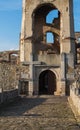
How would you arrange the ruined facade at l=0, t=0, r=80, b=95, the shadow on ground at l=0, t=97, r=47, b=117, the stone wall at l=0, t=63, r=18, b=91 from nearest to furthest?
the shadow on ground at l=0, t=97, r=47, b=117, the ruined facade at l=0, t=0, r=80, b=95, the stone wall at l=0, t=63, r=18, b=91

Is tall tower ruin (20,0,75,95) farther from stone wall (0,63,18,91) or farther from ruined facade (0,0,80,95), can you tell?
stone wall (0,63,18,91)

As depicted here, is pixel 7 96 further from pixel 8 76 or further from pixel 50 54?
pixel 50 54

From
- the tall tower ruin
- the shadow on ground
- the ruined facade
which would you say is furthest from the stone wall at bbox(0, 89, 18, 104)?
the tall tower ruin

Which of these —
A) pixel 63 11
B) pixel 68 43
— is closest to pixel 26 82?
pixel 68 43

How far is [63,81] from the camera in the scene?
27766 mm

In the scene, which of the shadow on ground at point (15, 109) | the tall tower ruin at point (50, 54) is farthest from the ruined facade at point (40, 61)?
the shadow on ground at point (15, 109)

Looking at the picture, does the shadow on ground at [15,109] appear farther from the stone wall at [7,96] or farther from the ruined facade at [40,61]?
the ruined facade at [40,61]

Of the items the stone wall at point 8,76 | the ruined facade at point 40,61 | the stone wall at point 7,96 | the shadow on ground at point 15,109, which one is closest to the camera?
the shadow on ground at point 15,109

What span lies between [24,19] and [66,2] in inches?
160

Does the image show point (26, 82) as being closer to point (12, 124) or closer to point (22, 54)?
point (22, 54)

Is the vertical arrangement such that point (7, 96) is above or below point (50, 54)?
below

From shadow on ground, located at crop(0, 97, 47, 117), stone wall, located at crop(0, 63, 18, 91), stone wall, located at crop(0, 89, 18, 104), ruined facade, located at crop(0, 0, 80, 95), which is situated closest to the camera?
shadow on ground, located at crop(0, 97, 47, 117)

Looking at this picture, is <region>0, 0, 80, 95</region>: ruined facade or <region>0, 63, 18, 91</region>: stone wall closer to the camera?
<region>0, 0, 80, 95</region>: ruined facade

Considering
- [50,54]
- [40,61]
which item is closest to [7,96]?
[40,61]
